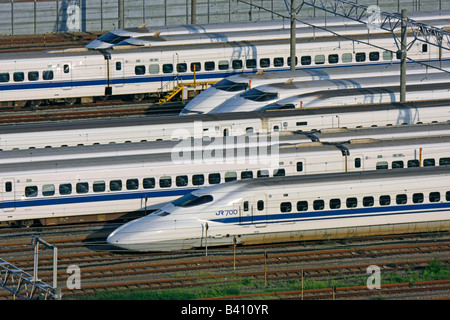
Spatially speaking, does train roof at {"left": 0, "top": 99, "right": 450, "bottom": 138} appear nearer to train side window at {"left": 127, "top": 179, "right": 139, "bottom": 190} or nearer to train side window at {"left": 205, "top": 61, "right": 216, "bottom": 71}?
train side window at {"left": 127, "top": 179, "right": 139, "bottom": 190}

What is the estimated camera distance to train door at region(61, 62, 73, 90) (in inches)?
2147

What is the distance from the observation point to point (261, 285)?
32062 mm

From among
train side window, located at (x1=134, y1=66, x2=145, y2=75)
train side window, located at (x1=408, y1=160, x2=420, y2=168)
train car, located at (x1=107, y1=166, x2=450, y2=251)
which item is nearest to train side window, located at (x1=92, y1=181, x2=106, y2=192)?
train car, located at (x1=107, y1=166, x2=450, y2=251)

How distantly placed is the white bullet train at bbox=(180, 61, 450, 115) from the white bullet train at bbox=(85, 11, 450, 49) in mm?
6999

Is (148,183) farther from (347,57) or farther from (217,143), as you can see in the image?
(347,57)

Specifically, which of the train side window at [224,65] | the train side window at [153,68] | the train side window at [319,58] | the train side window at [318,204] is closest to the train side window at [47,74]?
the train side window at [153,68]

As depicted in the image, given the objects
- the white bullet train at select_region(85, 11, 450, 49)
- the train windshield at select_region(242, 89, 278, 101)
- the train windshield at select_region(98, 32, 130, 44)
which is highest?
the white bullet train at select_region(85, 11, 450, 49)

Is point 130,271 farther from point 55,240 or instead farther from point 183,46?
point 183,46

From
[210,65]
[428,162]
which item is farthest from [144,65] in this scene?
[428,162]

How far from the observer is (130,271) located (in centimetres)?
3362

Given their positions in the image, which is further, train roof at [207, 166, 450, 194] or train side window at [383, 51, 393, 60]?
train side window at [383, 51, 393, 60]

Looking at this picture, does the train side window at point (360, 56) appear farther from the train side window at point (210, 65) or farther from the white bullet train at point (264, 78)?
the train side window at point (210, 65)
